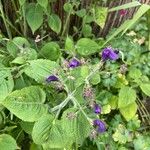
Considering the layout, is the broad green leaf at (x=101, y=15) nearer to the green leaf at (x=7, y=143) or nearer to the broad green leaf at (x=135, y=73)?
the broad green leaf at (x=135, y=73)

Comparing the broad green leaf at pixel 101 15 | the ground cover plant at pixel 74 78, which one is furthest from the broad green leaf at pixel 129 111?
the broad green leaf at pixel 101 15

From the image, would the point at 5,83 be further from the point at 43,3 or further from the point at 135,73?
the point at 135,73

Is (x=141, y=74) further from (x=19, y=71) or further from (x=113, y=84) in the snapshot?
(x=19, y=71)

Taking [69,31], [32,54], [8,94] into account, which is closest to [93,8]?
[69,31]

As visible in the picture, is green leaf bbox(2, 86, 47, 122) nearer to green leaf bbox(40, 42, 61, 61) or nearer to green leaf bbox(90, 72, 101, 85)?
green leaf bbox(90, 72, 101, 85)

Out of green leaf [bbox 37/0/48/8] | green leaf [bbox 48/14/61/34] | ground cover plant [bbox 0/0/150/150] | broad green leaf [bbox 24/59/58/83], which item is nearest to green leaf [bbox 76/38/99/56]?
ground cover plant [bbox 0/0/150/150]
